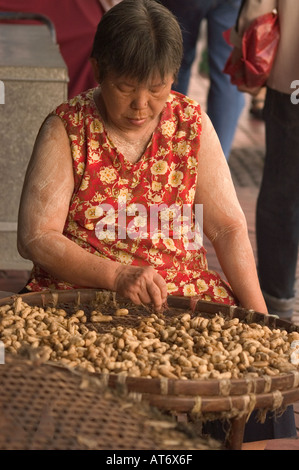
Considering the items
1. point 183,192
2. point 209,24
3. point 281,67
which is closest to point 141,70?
point 183,192

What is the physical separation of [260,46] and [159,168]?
1.23 meters

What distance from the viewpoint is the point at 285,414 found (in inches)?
78.6

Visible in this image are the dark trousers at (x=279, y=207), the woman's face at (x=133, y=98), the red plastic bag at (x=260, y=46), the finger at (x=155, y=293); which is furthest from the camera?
the dark trousers at (x=279, y=207)

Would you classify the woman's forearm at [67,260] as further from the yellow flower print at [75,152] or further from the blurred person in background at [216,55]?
the blurred person in background at [216,55]

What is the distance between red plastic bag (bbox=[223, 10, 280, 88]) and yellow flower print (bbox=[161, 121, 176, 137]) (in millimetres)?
1143

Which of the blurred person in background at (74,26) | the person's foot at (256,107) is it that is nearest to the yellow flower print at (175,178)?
the blurred person in background at (74,26)

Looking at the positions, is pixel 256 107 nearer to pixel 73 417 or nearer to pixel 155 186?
pixel 155 186

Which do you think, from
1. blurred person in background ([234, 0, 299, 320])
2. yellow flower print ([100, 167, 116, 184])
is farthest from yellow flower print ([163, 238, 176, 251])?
blurred person in background ([234, 0, 299, 320])

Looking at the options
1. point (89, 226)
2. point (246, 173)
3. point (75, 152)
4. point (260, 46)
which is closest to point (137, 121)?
point (75, 152)

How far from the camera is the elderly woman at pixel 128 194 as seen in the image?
209 centimetres

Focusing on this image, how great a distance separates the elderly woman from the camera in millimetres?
2088

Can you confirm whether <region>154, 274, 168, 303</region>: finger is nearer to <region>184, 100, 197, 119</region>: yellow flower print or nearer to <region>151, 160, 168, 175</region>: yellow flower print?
<region>151, 160, 168, 175</region>: yellow flower print

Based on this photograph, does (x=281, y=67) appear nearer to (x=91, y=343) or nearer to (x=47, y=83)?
(x=47, y=83)

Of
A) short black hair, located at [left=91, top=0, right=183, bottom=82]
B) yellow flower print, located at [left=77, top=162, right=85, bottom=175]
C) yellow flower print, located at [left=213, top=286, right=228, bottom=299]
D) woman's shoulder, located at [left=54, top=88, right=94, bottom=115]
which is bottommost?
yellow flower print, located at [left=213, top=286, right=228, bottom=299]
